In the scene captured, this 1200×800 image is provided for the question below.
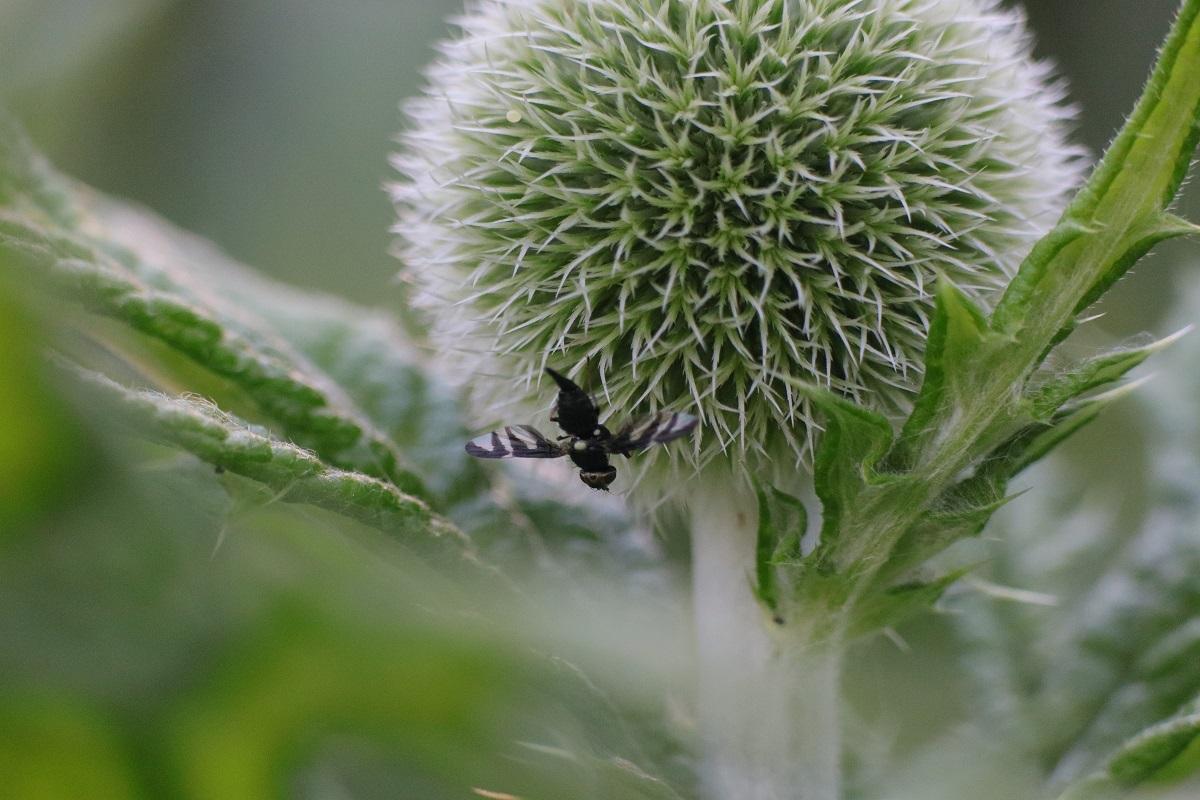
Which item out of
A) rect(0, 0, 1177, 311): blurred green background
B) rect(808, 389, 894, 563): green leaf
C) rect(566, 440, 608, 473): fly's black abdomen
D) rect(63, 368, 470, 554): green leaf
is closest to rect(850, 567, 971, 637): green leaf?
rect(808, 389, 894, 563): green leaf

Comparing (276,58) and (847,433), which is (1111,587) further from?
(276,58)

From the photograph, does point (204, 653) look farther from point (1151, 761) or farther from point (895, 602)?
point (1151, 761)

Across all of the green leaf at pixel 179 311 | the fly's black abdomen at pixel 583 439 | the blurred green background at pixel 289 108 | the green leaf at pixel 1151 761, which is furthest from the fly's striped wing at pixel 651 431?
the blurred green background at pixel 289 108

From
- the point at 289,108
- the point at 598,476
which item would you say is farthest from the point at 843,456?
the point at 289,108

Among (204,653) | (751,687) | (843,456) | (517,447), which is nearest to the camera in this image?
(204,653)

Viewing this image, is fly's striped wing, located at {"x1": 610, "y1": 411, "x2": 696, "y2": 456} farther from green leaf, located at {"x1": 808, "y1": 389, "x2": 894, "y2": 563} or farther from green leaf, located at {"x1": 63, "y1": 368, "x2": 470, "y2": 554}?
green leaf, located at {"x1": 63, "y1": 368, "x2": 470, "y2": 554}

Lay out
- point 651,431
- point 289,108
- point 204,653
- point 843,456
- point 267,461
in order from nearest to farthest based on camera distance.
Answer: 1. point 204,653
2. point 267,461
3. point 843,456
4. point 651,431
5. point 289,108

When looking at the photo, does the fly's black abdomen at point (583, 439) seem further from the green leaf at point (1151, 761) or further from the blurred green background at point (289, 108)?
the blurred green background at point (289, 108)
